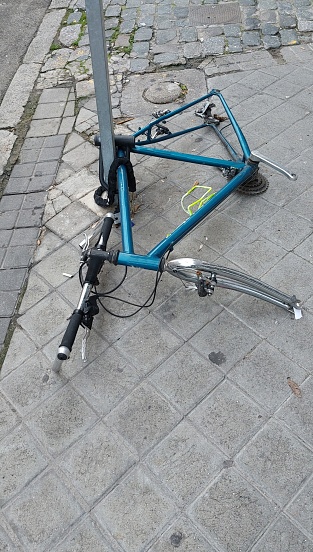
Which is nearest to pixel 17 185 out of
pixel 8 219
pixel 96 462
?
pixel 8 219

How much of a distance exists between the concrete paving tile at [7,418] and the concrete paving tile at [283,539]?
1.41 metres

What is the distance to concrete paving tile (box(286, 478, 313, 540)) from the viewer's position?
7.55 feet

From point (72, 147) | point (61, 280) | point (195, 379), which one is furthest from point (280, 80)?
point (195, 379)

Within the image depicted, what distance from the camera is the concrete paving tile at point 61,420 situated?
2.68m

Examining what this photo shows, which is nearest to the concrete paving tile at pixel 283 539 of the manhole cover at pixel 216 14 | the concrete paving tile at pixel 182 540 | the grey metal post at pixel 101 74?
the concrete paving tile at pixel 182 540

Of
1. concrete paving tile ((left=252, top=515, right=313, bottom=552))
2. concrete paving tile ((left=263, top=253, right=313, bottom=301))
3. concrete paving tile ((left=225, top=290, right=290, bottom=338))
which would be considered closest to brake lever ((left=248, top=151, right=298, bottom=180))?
concrete paving tile ((left=263, top=253, right=313, bottom=301))

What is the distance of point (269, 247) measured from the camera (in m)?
3.49

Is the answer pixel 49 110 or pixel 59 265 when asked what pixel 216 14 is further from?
pixel 59 265

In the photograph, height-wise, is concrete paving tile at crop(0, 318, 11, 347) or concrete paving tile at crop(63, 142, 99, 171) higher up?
concrete paving tile at crop(63, 142, 99, 171)

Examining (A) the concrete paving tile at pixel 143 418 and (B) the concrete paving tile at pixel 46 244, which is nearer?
(A) the concrete paving tile at pixel 143 418

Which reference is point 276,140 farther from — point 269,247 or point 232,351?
point 232,351

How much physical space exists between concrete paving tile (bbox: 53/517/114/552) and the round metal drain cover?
13.1 feet

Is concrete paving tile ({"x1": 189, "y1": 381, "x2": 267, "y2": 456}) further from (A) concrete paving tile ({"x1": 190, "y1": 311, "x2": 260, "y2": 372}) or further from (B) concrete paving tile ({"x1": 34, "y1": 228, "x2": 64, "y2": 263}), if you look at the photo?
(B) concrete paving tile ({"x1": 34, "y1": 228, "x2": 64, "y2": 263})

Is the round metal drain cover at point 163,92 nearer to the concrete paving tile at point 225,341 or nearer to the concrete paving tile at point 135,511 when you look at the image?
the concrete paving tile at point 225,341
